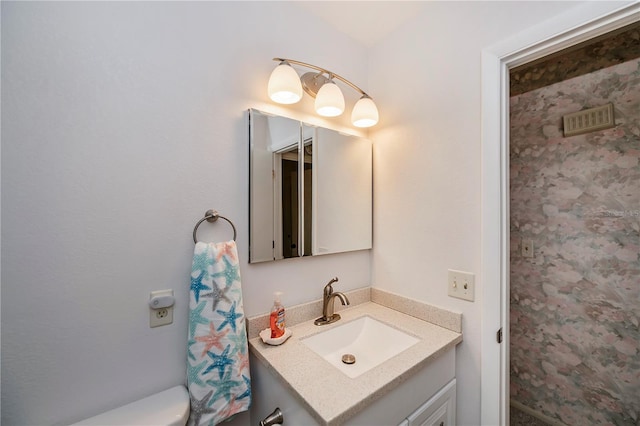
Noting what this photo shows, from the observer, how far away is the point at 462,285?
3.54 ft

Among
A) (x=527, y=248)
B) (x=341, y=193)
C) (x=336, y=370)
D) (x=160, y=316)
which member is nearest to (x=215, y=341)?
(x=160, y=316)

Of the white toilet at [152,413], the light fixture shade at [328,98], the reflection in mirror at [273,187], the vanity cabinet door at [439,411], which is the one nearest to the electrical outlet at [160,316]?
the white toilet at [152,413]

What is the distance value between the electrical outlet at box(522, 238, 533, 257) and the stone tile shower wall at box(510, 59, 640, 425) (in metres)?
0.03

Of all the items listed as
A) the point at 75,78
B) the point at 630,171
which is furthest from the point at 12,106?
the point at 630,171

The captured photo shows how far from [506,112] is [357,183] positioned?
720mm

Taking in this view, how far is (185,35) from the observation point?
→ 941 millimetres

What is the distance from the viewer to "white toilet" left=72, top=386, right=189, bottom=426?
751 millimetres

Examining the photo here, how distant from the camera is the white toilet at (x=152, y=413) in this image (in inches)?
29.6

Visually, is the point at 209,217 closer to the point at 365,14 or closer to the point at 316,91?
the point at 316,91

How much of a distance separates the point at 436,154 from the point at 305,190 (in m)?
0.65

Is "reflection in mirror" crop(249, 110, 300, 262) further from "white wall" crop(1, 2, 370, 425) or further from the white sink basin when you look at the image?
the white sink basin

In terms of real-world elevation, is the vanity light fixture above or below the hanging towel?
above

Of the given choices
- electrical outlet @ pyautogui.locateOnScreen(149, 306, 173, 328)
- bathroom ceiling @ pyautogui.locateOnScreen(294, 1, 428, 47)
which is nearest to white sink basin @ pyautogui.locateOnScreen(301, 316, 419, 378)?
electrical outlet @ pyautogui.locateOnScreen(149, 306, 173, 328)

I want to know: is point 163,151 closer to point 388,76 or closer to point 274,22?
point 274,22
